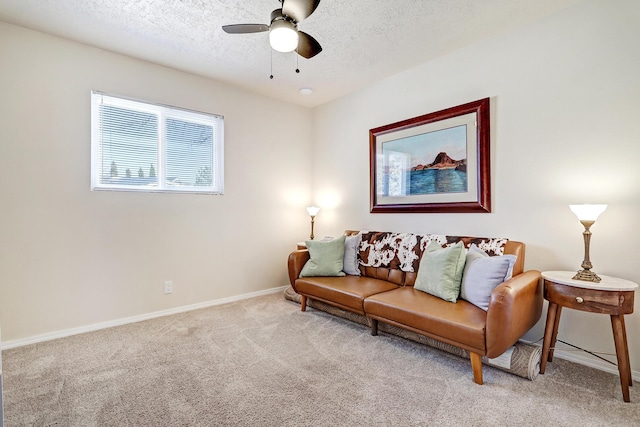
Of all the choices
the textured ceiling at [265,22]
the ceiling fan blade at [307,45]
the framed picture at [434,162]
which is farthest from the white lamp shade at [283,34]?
the framed picture at [434,162]

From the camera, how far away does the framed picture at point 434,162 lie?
284cm

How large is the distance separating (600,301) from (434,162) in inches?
68.6

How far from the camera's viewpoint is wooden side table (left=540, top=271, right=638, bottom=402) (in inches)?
73.4

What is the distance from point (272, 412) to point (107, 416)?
2.96ft

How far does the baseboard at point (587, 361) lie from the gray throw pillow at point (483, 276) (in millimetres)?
773

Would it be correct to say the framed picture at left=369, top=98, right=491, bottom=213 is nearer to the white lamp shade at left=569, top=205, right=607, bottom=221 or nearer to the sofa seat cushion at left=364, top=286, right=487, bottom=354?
the white lamp shade at left=569, top=205, right=607, bottom=221

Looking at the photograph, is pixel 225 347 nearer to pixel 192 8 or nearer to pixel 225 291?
pixel 225 291

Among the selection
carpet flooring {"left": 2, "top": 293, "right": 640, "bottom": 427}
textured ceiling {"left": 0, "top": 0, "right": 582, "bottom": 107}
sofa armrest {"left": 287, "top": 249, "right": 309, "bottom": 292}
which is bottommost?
→ carpet flooring {"left": 2, "top": 293, "right": 640, "bottom": 427}

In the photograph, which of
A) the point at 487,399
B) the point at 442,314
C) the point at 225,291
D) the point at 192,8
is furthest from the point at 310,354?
the point at 192,8

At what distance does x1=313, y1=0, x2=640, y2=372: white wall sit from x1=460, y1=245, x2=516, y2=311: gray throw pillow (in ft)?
1.69

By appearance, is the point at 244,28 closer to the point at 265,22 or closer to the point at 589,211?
the point at 265,22

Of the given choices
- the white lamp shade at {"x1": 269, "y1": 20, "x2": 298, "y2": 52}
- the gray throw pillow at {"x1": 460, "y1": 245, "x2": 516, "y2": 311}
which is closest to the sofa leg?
the gray throw pillow at {"x1": 460, "y1": 245, "x2": 516, "y2": 311}

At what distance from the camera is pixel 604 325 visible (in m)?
2.24

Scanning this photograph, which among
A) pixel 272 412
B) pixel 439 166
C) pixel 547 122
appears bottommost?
pixel 272 412
